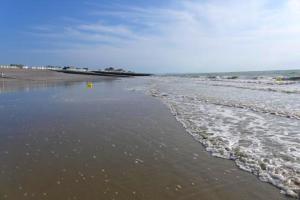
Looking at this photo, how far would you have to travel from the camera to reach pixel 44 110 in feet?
41.1

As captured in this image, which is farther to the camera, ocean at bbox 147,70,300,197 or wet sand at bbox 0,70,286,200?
ocean at bbox 147,70,300,197

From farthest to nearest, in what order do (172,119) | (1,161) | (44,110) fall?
(44,110) → (172,119) → (1,161)

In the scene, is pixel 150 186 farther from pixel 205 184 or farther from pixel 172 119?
pixel 172 119

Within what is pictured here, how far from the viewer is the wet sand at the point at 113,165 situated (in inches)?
181

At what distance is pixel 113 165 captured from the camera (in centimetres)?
577

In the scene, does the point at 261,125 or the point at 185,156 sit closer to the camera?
the point at 185,156

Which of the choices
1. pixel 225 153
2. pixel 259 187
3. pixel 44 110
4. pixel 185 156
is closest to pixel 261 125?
pixel 225 153

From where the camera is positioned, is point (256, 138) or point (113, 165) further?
point (256, 138)

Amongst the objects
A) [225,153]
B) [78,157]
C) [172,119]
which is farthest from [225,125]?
[78,157]

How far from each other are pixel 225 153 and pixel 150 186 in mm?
2609

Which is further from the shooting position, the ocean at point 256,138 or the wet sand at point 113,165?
the ocean at point 256,138

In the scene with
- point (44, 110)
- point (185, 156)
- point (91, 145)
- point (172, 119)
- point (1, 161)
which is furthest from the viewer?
point (44, 110)

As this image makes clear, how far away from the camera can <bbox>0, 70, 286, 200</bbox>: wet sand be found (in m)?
4.61

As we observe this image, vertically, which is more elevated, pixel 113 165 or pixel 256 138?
pixel 256 138
